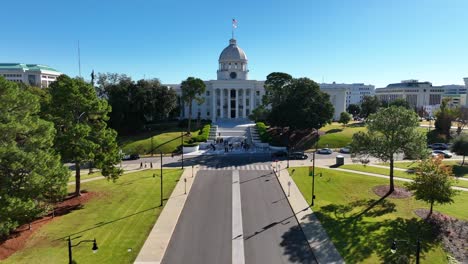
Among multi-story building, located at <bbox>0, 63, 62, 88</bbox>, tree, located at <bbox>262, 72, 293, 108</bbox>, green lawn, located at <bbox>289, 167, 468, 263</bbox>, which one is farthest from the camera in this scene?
multi-story building, located at <bbox>0, 63, 62, 88</bbox>

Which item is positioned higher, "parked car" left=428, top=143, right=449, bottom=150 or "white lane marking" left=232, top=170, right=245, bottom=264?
"parked car" left=428, top=143, right=449, bottom=150

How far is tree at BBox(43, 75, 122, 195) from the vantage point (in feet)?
104

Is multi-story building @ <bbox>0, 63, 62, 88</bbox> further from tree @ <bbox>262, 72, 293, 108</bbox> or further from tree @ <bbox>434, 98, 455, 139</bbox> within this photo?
tree @ <bbox>434, 98, 455, 139</bbox>

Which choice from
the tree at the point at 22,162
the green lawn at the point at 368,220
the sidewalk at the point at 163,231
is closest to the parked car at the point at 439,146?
the green lawn at the point at 368,220

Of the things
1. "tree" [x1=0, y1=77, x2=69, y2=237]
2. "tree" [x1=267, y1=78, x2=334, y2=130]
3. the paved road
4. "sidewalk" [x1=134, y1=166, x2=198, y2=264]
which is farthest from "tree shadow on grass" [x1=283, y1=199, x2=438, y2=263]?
"tree" [x1=267, y1=78, x2=334, y2=130]

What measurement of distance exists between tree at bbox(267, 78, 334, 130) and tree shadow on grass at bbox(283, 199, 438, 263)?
34.9 m

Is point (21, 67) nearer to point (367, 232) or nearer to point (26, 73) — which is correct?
point (26, 73)

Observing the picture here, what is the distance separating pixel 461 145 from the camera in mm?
51094

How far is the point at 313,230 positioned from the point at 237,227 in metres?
6.64

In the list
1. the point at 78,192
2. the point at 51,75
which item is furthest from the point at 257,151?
the point at 51,75

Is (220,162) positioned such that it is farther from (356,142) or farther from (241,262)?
(241,262)

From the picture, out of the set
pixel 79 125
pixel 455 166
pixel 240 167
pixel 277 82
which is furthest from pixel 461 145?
pixel 79 125

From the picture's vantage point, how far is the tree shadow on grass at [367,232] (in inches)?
895

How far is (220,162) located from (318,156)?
65.3 feet
